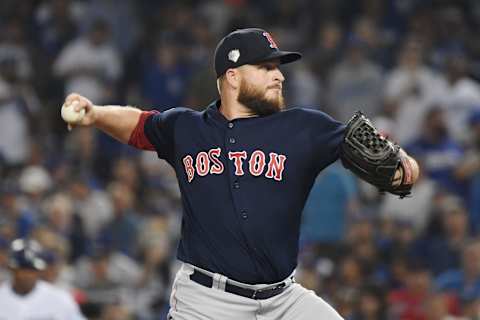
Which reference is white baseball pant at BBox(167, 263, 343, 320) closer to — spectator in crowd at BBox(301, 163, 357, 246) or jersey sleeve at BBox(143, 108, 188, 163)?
jersey sleeve at BBox(143, 108, 188, 163)

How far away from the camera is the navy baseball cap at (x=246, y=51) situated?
5.24 metres

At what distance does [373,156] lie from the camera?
501 centimetres

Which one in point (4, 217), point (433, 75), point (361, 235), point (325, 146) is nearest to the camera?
point (325, 146)

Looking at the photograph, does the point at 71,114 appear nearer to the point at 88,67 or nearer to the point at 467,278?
the point at 467,278

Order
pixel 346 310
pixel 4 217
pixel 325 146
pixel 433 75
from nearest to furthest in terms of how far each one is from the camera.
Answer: pixel 325 146
pixel 346 310
pixel 4 217
pixel 433 75

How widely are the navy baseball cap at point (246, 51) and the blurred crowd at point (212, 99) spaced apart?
366 cm

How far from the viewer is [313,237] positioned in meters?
10.5

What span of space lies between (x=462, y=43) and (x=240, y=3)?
9.16ft

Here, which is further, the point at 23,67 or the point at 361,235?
the point at 23,67

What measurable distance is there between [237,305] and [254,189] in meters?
0.48

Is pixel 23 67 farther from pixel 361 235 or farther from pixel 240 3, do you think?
pixel 361 235

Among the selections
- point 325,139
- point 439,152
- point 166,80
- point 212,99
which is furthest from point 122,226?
point 325,139

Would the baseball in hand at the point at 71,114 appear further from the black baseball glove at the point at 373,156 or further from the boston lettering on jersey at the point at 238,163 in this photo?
the black baseball glove at the point at 373,156

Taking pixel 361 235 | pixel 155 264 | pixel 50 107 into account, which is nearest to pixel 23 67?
pixel 50 107
